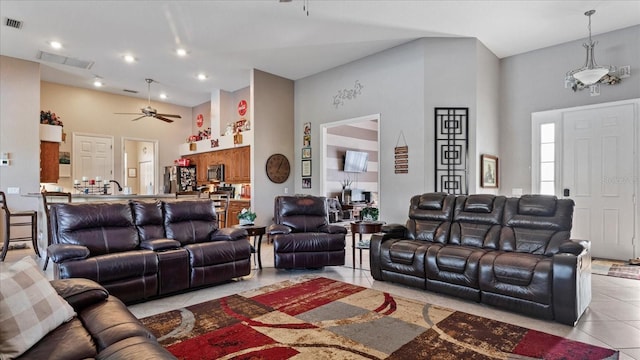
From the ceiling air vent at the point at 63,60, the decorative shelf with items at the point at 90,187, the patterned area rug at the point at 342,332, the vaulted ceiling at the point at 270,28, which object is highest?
the vaulted ceiling at the point at 270,28

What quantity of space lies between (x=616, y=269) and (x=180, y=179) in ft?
30.2

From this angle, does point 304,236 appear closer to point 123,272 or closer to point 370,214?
point 370,214

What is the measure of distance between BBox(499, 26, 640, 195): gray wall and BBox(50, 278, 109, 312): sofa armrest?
644cm

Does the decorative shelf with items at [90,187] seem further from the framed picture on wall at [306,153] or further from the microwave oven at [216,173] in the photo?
the framed picture on wall at [306,153]

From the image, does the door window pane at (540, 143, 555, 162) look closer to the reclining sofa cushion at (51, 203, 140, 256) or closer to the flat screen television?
the flat screen television

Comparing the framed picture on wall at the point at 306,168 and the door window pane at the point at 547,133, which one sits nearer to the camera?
the door window pane at the point at 547,133

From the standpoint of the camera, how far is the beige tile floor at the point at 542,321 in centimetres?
270

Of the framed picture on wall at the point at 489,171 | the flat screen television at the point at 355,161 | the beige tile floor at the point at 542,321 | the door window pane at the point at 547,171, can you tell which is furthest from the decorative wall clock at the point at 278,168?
the door window pane at the point at 547,171

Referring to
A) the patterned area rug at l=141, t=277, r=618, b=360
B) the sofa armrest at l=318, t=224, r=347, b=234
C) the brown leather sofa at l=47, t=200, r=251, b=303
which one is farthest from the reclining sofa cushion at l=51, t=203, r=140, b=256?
the sofa armrest at l=318, t=224, r=347, b=234

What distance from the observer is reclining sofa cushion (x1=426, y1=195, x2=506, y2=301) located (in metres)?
3.41

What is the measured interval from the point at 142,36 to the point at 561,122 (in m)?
7.12

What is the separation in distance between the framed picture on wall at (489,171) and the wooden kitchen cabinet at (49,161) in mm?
8511

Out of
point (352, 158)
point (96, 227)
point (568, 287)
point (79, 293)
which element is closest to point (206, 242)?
point (96, 227)

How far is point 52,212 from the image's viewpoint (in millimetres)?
3486
